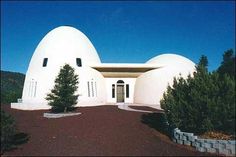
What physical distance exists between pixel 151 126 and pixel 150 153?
15.2ft

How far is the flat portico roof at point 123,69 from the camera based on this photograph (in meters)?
26.1

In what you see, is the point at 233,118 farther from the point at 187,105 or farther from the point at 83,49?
the point at 83,49

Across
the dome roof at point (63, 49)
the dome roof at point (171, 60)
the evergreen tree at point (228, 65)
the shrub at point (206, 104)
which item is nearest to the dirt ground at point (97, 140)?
the shrub at point (206, 104)

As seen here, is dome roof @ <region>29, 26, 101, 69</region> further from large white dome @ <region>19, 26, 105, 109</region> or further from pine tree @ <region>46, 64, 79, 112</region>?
pine tree @ <region>46, 64, 79, 112</region>

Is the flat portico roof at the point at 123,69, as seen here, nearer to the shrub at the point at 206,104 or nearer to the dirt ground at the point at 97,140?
the dirt ground at the point at 97,140

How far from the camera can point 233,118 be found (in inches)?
372

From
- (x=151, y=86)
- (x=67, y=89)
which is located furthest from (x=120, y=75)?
(x=67, y=89)

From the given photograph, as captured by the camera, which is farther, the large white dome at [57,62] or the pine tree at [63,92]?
the large white dome at [57,62]

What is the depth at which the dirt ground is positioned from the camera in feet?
28.7

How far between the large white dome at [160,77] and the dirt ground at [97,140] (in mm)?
11634

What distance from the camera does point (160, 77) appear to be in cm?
2594

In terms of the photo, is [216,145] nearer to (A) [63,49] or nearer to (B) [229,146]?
(B) [229,146]

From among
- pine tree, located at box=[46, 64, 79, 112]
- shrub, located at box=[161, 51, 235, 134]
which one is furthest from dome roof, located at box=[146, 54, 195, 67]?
shrub, located at box=[161, 51, 235, 134]

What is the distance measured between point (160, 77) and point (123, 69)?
407 centimetres
